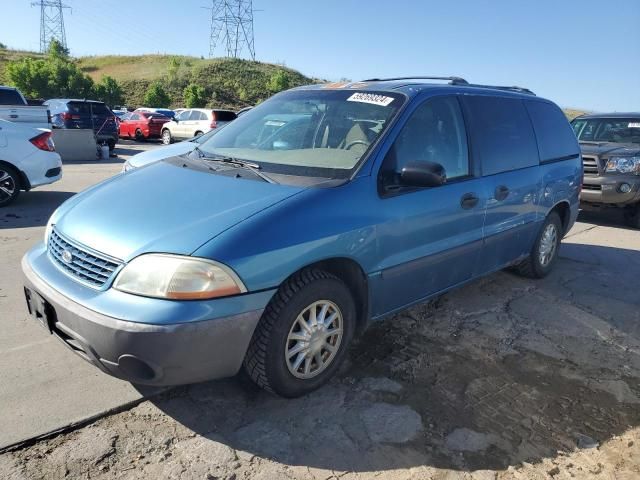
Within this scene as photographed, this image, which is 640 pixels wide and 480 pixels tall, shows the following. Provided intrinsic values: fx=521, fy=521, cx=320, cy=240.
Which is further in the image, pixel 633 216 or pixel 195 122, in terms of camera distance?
pixel 195 122

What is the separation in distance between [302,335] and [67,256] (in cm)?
131

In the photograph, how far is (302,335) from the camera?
2.84 metres

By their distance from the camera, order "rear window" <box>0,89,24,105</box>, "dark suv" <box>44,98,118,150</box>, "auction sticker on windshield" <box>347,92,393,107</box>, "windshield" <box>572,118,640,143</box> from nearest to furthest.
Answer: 1. "auction sticker on windshield" <box>347,92,393,107</box>
2. "windshield" <box>572,118,640,143</box>
3. "rear window" <box>0,89,24,105</box>
4. "dark suv" <box>44,98,118,150</box>

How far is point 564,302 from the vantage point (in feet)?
15.7

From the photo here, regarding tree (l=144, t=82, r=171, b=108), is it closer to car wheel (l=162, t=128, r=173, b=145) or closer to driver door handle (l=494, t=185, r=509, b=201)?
car wheel (l=162, t=128, r=173, b=145)

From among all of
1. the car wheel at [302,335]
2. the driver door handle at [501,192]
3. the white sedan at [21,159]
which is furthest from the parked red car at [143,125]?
the car wheel at [302,335]

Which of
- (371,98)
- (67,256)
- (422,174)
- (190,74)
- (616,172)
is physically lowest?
(67,256)

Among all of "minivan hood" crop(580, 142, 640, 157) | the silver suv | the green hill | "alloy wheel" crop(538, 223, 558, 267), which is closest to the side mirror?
"alloy wheel" crop(538, 223, 558, 267)

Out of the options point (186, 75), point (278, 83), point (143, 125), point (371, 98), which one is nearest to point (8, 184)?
point (371, 98)

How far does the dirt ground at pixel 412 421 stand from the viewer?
8.03ft

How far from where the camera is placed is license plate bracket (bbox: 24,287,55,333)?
2.70m

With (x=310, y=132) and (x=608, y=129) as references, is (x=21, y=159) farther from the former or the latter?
(x=608, y=129)

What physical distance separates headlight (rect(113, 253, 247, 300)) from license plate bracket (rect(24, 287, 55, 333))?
544 mm

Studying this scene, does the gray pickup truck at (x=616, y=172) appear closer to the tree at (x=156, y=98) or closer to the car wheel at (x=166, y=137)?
the car wheel at (x=166, y=137)
